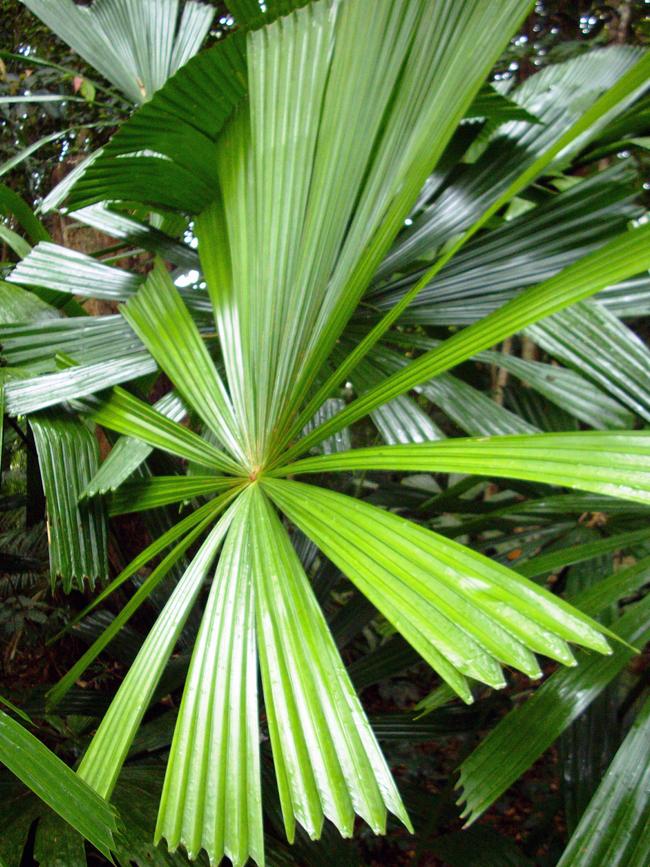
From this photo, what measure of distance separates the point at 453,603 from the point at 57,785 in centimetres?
31

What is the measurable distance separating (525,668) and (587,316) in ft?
2.05

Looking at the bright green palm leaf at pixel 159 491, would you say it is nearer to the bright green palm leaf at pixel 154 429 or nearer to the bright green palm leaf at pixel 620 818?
the bright green palm leaf at pixel 154 429

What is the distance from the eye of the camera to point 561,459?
48 centimetres

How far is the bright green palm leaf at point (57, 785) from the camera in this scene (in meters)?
0.46

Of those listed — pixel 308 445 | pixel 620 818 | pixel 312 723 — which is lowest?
pixel 620 818

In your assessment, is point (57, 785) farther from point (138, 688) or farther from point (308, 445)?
point (308, 445)

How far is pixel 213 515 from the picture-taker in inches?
29.4

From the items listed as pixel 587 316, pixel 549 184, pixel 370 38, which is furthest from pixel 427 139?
pixel 549 184

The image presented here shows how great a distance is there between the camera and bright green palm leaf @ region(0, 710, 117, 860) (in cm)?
46

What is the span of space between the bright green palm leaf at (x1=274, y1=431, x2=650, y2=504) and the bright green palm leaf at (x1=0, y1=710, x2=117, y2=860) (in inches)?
13.4

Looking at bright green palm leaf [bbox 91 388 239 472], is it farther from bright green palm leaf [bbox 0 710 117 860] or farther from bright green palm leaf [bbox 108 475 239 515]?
bright green palm leaf [bbox 0 710 117 860]

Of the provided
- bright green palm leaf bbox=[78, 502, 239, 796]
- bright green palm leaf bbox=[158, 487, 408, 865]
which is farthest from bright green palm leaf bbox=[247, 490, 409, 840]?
bright green palm leaf bbox=[78, 502, 239, 796]

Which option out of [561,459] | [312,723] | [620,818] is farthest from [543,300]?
[620,818]

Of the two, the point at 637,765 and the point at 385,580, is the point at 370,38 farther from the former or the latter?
the point at 637,765
